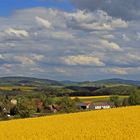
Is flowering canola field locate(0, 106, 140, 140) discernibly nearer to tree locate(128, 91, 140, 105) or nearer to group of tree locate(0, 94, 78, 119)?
group of tree locate(0, 94, 78, 119)

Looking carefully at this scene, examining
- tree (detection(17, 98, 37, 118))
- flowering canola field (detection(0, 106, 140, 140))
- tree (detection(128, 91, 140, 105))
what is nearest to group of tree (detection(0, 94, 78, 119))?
tree (detection(17, 98, 37, 118))

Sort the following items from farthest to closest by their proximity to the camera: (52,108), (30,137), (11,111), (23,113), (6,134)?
(52,108) → (11,111) → (23,113) → (6,134) → (30,137)

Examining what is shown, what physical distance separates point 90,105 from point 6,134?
3080 inches

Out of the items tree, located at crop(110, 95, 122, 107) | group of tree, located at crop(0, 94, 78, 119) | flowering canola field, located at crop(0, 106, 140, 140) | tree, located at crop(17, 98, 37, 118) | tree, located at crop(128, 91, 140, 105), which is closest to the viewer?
flowering canola field, located at crop(0, 106, 140, 140)

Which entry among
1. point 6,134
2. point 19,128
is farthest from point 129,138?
point 19,128

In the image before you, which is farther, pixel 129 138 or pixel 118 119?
pixel 118 119

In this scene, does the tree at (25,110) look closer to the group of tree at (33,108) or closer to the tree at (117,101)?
the group of tree at (33,108)

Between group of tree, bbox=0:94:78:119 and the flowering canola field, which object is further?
group of tree, bbox=0:94:78:119

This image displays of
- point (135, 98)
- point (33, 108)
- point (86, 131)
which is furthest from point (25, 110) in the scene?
point (86, 131)

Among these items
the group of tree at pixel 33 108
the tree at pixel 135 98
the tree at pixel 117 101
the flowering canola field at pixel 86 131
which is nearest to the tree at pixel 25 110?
the group of tree at pixel 33 108

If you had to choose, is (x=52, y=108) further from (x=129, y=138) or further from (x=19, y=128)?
(x=129, y=138)

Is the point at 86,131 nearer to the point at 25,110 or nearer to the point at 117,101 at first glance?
the point at 25,110

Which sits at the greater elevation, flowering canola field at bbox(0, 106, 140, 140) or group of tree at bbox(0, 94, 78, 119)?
flowering canola field at bbox(0, 106, 140, 140)

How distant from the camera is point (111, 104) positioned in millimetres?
99000
